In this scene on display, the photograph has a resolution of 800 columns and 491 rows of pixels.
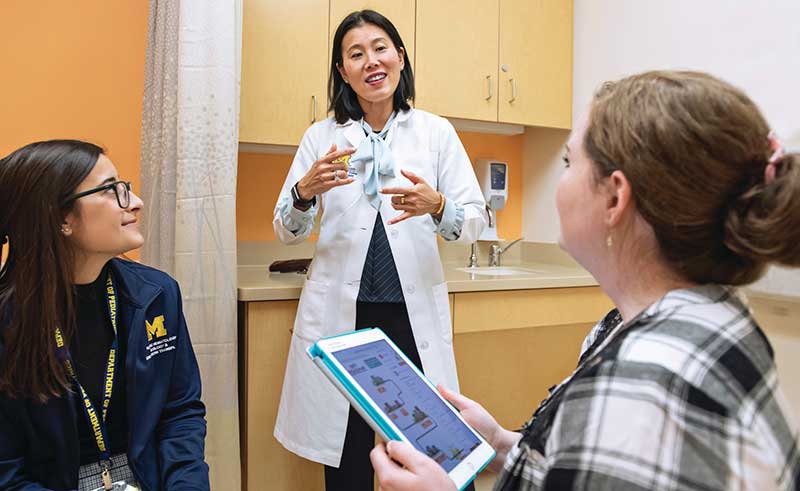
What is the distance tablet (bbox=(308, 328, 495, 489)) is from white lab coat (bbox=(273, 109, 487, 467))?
73 cm

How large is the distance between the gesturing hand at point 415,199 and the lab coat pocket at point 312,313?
12.4 inches

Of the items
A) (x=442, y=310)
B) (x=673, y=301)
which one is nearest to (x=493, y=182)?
(x=442, y=310)

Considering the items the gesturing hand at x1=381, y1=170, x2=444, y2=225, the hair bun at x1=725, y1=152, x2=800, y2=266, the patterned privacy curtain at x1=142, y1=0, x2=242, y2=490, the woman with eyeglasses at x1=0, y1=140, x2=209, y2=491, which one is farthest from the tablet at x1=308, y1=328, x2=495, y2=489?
the patterned privacy curtain at x1=142, y1=0, x2=242, y2=490

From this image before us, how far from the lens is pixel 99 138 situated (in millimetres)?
2193

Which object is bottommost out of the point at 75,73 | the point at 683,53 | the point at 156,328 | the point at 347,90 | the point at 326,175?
the point at 156,328

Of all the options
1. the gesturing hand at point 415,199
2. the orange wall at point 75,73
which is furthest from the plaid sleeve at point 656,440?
the orange wall at point 75,73

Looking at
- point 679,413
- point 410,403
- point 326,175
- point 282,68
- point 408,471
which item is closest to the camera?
point 679,413

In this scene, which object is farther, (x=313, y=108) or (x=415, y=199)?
(x=313, y=108)

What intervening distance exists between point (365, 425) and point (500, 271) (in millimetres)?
1178

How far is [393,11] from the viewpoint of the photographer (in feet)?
7.53

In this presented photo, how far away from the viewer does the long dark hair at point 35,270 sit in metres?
1.02

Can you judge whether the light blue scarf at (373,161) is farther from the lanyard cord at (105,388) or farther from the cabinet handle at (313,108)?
the lanyard cord at (105,388)

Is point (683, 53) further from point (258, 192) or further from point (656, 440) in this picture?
point (656, 440)

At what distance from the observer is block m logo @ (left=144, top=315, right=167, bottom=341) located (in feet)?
3.86
